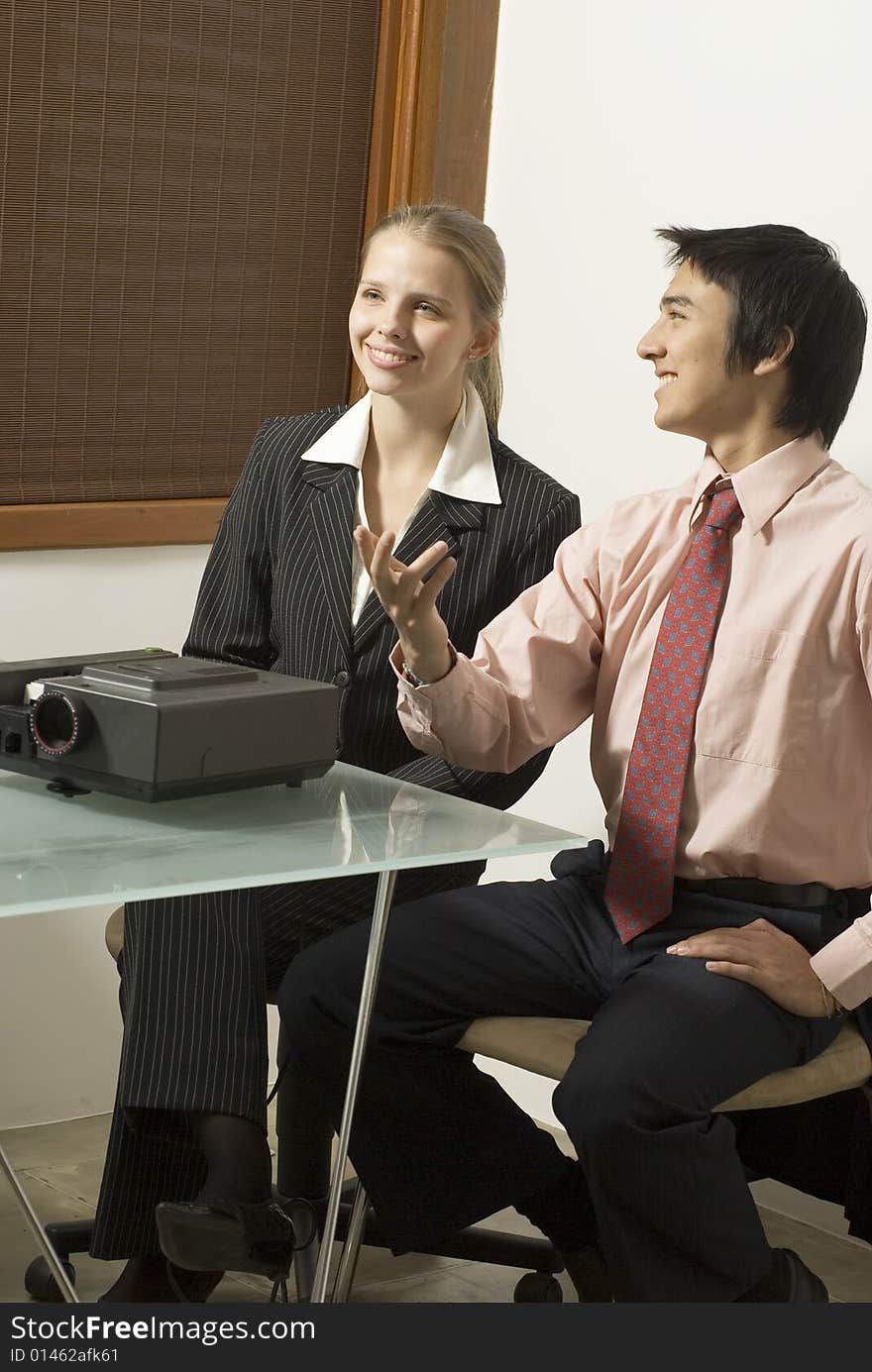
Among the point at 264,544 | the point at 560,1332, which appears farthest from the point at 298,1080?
the point at 264,544

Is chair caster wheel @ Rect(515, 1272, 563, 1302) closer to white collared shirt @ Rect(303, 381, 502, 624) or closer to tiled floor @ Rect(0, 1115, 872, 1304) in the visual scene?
tiled floor @ Rect(0, 1115, 872, 1304)

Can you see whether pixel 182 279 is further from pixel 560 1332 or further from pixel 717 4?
pixel 560 1332

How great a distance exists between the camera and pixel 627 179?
3.12m

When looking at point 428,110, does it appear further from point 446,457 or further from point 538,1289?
point 538,1289

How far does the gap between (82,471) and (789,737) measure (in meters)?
1.47

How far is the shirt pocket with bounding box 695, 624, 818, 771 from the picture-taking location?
7.22 ft

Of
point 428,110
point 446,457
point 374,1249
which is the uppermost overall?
point 428,110

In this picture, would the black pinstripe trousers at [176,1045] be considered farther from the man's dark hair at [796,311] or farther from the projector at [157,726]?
the man's dark hair at [796,311]

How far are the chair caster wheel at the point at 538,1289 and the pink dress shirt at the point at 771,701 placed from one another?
0.73 m

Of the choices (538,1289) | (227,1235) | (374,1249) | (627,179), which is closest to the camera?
(227,1235)

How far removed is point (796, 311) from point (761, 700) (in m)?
0.50

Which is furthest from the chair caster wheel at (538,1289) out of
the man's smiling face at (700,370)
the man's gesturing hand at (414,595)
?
the man's smiling face at (700,370)

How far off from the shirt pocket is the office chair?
0.37m

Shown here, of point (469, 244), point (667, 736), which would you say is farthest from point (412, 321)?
point (667, 736)
